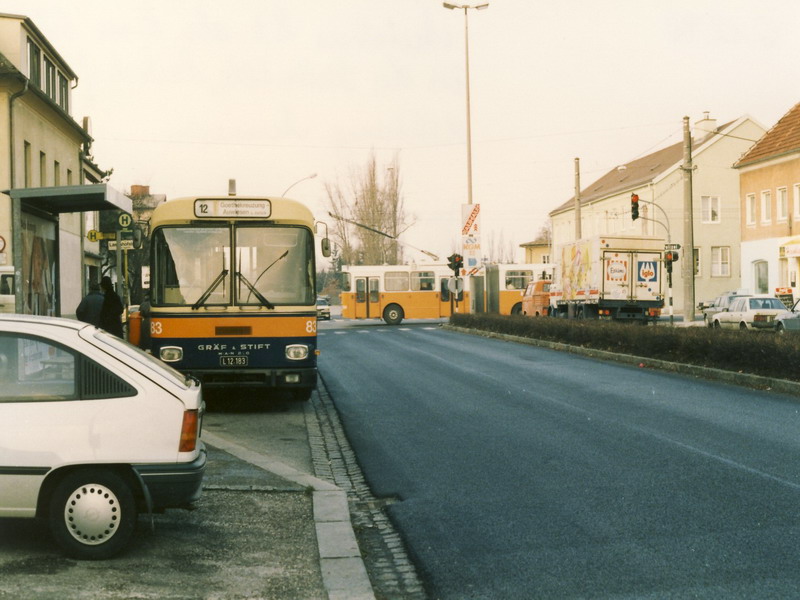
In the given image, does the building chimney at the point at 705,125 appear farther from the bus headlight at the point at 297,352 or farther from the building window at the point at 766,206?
the bus headlight at the point at 297,352

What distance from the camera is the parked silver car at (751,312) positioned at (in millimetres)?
31078

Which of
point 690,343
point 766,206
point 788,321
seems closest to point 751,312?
point 788,321

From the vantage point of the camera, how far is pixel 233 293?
42.7 ft

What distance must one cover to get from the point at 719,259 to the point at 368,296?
28851 millimetres

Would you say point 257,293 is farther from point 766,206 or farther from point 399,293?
point 766,206

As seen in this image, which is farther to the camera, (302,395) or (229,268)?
(302,395)

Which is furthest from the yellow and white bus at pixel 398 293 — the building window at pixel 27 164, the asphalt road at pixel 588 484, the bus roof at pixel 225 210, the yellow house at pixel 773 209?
the bus roof at pixel 225 210

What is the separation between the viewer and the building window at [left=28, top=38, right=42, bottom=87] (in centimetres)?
2935

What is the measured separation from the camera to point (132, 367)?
5.79m

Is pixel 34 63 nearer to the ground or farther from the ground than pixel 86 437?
farther from the ground

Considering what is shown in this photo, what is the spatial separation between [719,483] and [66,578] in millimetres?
4989

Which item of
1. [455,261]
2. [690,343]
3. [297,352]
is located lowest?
[690,343]

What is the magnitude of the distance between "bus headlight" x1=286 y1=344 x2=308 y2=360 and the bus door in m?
35.3

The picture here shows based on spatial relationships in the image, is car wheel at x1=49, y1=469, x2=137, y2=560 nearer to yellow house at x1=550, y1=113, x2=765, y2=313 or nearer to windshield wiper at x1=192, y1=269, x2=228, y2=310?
windshield wiper at x1=192, y1=269, x2=228, y2=310
